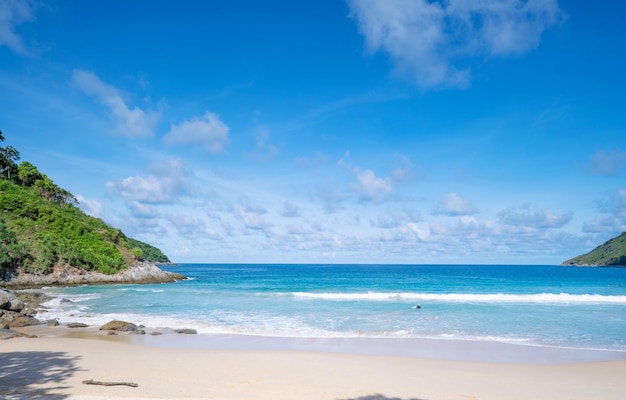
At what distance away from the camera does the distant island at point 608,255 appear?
472ft

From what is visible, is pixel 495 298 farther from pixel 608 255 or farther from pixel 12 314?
pixel 608 255

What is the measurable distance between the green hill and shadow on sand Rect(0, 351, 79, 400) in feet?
118

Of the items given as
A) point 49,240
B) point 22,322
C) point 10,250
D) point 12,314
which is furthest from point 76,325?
point 49,240

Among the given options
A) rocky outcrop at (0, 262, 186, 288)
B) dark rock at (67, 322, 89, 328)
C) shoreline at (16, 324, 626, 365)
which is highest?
rocky outcrop at (0, 262, 186, 288)

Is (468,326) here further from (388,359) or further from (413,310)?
(388,359)

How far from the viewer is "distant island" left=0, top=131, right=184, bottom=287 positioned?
40812 mm

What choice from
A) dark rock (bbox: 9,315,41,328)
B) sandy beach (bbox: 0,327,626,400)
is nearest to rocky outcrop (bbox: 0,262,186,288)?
dark rock (bbox: 9,315,41,328)

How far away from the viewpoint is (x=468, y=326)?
18797 millimetres

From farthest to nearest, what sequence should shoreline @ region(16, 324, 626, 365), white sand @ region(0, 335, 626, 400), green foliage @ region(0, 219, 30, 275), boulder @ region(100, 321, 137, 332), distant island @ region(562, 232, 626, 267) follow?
distant island @ region(562, 232, 626, 267) → green foliage @ region(0, 219, 30, 275) → boulder @ region(100, 321, 137, 332) → shoreline @ region(16, 324, 626, 365) → white sand @ region(0, 335, 626, 400)

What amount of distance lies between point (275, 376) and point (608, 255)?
186116 mm

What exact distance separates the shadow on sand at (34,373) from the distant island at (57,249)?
35656 mm

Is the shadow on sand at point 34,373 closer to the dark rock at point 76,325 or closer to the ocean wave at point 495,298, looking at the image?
the dark rock at point 76,325

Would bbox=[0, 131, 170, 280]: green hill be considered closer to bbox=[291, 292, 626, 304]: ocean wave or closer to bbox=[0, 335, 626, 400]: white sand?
bbox=[291, 292, 626, 304]: ocean wave

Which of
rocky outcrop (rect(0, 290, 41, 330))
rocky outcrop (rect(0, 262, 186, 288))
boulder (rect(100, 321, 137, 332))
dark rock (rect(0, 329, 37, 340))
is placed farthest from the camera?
rocky outcrop (rect(0, 262, 186, 288))
